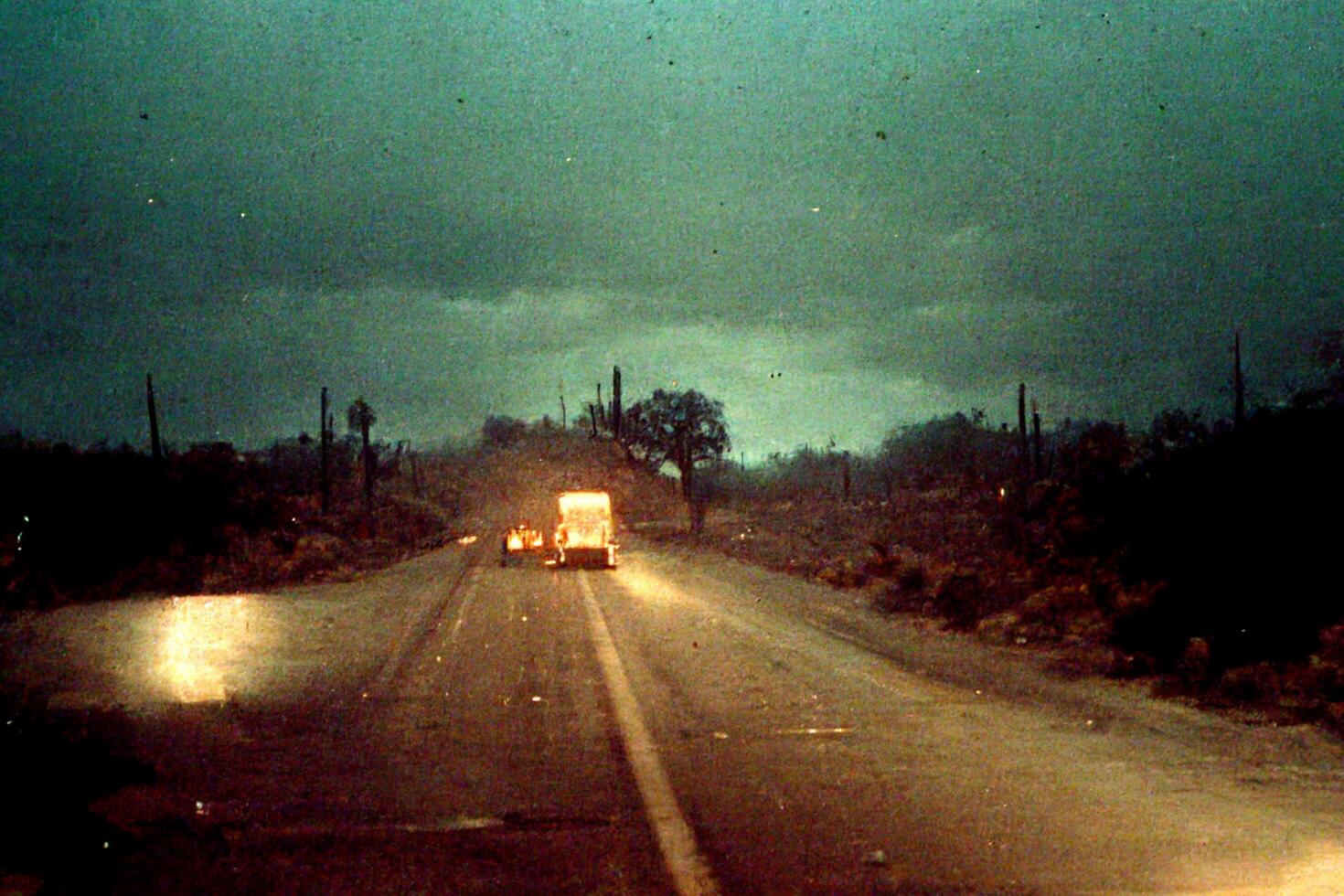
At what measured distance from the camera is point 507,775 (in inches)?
373

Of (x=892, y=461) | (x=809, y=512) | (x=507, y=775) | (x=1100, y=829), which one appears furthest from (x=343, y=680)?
(x=892, y=461)

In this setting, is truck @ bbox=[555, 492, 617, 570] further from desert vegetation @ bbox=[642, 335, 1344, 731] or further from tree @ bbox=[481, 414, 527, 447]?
tree @ bbox=[481, 414, 527, 447]

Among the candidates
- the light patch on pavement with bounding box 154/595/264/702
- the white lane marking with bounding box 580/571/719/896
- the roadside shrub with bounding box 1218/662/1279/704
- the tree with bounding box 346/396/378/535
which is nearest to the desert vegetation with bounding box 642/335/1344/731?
the roadside shrub with bounding box 1218/662/1279/704

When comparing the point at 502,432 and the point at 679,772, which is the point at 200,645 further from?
the point at 502,432

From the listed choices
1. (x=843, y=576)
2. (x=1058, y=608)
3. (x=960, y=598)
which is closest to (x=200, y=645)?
(x=960, y=598)

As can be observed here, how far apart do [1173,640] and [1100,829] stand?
9.75m

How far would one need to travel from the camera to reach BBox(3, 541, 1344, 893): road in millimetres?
6945

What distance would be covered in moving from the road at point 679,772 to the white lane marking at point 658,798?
3 centimetres

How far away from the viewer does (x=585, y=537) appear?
40094 millimetres

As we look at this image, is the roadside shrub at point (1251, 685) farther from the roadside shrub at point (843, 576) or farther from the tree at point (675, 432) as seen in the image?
the tree at point (675, 432)

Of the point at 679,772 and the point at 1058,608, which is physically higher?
the point at 1058,608

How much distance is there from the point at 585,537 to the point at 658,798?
104ft

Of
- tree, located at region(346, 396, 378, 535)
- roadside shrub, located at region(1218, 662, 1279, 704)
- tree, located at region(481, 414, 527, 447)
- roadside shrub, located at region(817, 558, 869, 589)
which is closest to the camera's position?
roadside shrub, located at region(1218, 662, 1279, 704)

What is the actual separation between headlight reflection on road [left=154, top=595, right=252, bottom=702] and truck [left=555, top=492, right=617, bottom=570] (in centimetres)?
1362
